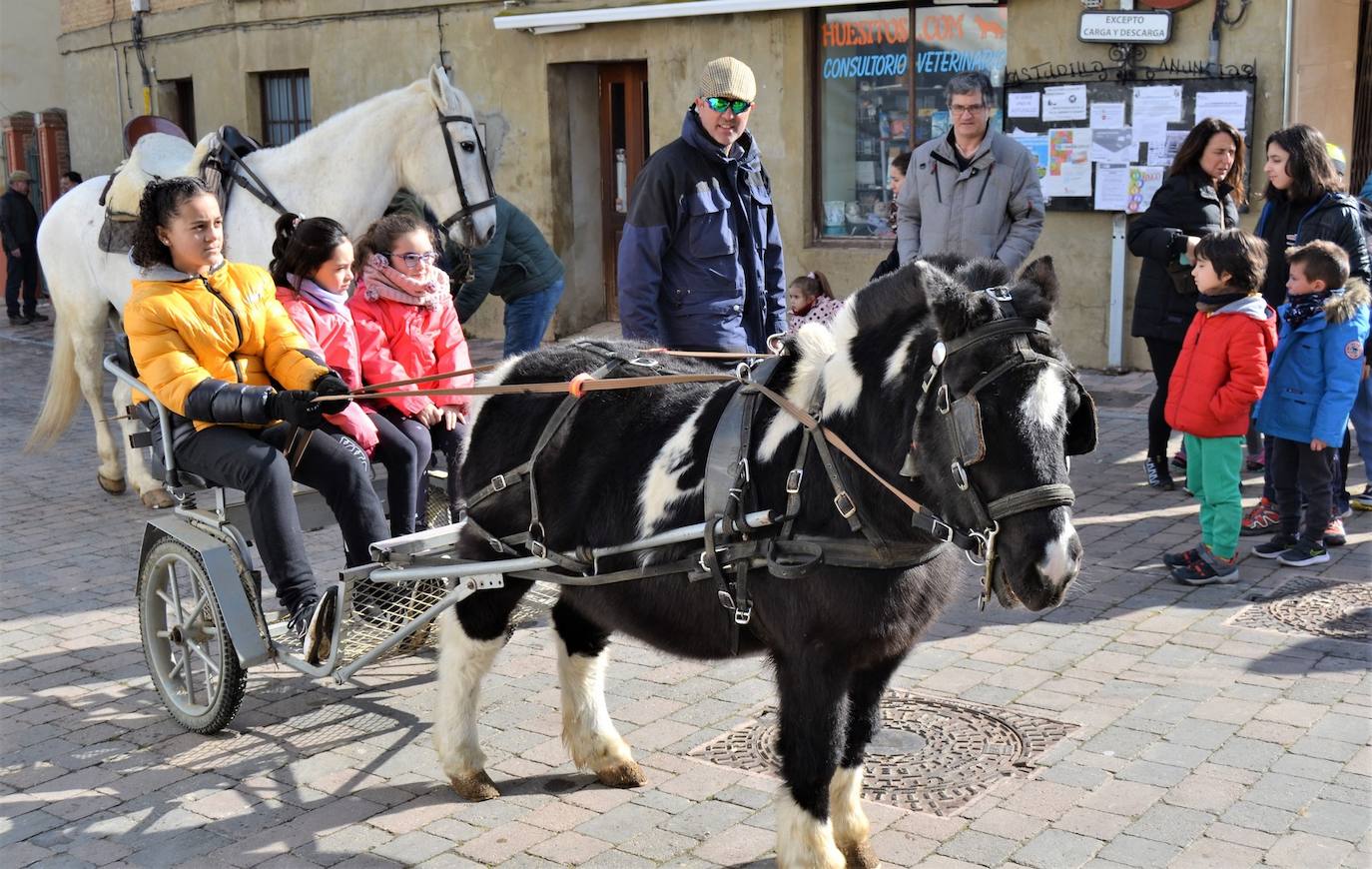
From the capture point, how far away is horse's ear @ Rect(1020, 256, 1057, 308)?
3203 mm

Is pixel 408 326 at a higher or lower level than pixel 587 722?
higher

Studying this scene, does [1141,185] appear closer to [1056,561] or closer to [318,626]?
[318,626]

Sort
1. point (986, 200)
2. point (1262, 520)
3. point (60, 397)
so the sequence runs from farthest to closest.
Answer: point (60, 397) → point (986, 200) → point (1262, 520)

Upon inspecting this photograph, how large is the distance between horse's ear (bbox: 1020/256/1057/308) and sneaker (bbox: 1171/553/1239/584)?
3.69 m

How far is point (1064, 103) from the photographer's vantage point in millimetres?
11664

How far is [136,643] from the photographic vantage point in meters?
6.16

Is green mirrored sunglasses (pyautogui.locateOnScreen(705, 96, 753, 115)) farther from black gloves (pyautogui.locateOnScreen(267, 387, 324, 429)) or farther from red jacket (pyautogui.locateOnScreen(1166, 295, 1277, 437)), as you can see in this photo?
red jacket (pyautogui.locateOnScreen(1166, 295, 1277, 437))

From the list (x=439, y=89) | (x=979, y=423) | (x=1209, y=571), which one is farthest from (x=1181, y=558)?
(x=439, y=89)

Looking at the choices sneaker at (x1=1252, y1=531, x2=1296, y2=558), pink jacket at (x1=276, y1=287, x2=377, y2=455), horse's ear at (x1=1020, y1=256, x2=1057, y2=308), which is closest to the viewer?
horse's ear at (x1=1020, y1=256, x2=1057, y2=308)

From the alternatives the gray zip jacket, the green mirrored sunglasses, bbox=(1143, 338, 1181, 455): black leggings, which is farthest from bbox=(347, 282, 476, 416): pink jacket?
bbox=(1143, 338, 1181, 455): black leggings

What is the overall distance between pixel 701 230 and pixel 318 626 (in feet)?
7.64

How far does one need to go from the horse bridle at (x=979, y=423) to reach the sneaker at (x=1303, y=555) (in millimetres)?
4071

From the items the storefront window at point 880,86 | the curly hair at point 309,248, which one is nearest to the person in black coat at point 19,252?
the storefront window at point 880,86

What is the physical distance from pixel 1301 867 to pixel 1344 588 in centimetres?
286
